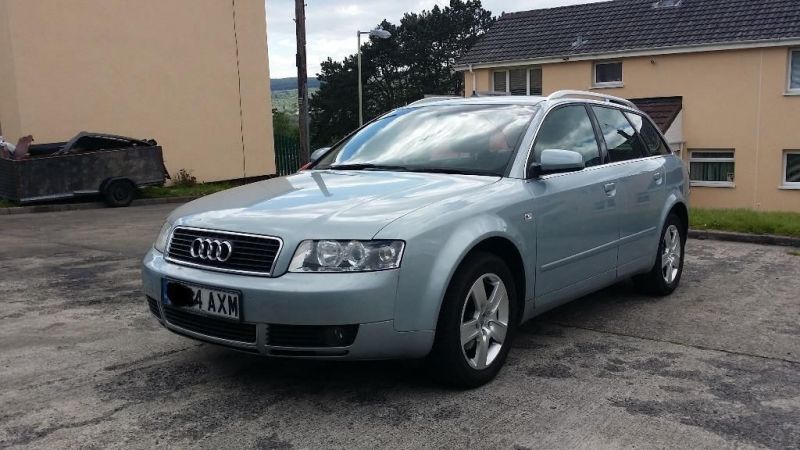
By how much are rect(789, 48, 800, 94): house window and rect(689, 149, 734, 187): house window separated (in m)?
2.49

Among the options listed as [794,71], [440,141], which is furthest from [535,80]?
[440,141]

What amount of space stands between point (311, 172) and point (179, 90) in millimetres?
14868

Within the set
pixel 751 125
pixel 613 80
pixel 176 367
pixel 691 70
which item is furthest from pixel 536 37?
pixel 176 367

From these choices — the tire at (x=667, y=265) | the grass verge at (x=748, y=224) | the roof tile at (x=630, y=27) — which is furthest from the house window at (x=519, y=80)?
the tire at (x=667, y=265)

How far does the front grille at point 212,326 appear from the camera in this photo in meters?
3.61

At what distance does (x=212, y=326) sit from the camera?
373 centimetres

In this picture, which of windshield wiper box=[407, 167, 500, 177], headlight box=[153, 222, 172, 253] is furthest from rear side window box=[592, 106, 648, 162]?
headlight box=[153, 222, 172, 253]

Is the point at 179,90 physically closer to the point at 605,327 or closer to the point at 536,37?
the point at 536,37

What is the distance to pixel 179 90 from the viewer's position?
18.7 m

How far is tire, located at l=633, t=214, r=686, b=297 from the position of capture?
6102 millimetres

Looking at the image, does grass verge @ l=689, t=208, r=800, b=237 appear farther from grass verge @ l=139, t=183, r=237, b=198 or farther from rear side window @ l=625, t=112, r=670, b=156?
grass verge @ l=139, t=183, r=237, b=198

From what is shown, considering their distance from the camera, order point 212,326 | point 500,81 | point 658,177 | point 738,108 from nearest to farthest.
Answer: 1. point 212,326
2. point 658,177
3. point 738,108
4. point 500,81

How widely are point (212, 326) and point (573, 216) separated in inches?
93.1

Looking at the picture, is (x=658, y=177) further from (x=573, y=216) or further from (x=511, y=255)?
(x=511, y=255)
